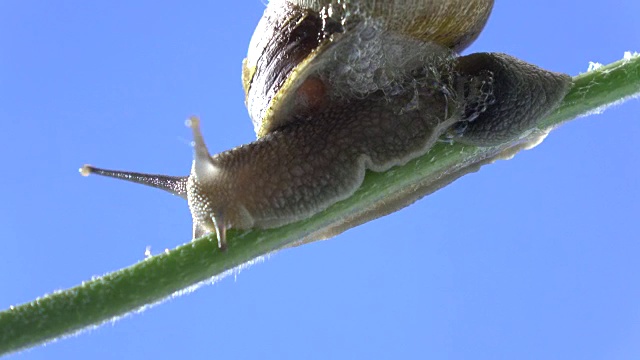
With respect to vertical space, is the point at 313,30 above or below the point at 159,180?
above

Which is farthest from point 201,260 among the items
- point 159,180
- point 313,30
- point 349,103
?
point 313,30

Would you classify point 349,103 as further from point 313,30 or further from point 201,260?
point 201,260

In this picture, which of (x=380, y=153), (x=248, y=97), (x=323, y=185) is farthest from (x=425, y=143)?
(x=248, y=97)

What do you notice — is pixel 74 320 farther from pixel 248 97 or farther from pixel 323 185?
pixel 248 97

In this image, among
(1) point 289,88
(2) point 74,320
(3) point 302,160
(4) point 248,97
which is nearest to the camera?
(2) point 74,320

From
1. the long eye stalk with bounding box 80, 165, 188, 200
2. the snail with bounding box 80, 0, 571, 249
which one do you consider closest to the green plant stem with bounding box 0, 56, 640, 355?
the snail with bounding box 80, 0, 571, 249

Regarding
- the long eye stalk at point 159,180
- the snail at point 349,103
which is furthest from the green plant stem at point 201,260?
the long eye stalk at point 159,180

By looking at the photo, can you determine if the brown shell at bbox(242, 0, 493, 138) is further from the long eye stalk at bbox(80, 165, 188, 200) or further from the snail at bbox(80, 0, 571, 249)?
the long eye stalk at bbox(80, 165, 188, 200)
